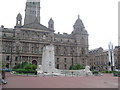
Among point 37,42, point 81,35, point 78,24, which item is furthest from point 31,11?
point 81,35

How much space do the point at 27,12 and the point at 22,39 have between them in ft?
58.5

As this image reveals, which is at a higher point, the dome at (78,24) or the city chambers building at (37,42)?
the dome at (78,24)

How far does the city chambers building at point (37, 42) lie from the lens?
66875mm

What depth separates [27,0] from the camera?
269 ft

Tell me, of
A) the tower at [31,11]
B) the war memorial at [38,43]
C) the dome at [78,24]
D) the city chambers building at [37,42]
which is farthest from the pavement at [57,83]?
the dome at [78,24]

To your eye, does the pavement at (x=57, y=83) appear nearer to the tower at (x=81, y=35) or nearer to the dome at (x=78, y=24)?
the tower at (x=81, y=35)

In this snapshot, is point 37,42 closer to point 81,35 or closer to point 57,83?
point 81,35

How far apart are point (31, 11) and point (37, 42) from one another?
1924 cm

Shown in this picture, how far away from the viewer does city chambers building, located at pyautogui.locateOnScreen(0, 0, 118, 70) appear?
6688cm

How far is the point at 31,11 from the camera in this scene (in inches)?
3162

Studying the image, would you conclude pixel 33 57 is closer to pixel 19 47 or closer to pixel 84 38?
pixel 19 47

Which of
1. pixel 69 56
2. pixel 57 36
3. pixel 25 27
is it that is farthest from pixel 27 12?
pixel 69 56

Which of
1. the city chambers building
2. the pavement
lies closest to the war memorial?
the city chambers building

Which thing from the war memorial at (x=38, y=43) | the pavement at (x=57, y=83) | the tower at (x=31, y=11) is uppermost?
the tower at (x=31, y=11)
